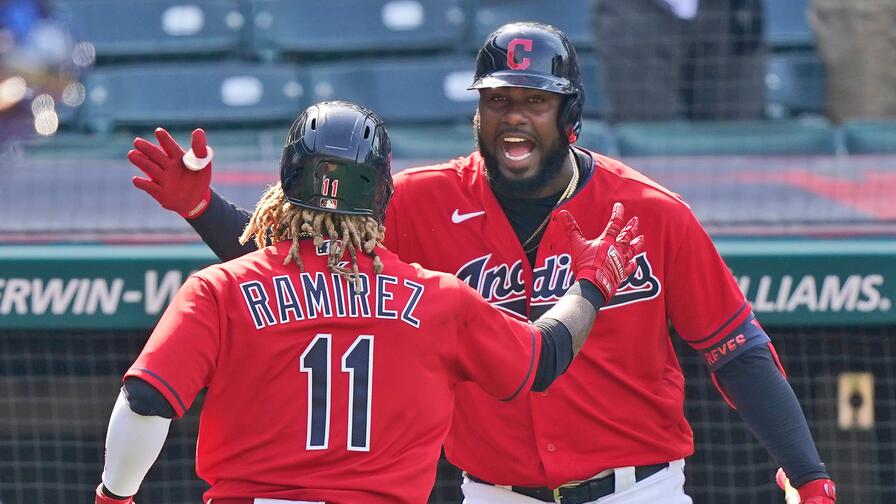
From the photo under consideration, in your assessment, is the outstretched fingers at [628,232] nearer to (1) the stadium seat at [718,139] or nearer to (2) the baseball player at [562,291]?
(2) the baseball player at [562,291]

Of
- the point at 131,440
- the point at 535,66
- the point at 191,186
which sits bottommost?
the point at 131,440

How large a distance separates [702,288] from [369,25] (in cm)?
378

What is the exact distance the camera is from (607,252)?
8.04ft

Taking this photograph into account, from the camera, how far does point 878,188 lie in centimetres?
456

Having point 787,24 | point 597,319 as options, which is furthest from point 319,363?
point 787,24

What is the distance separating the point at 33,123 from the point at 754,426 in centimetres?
359

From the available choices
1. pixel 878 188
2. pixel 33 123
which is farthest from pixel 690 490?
pixel 33 123

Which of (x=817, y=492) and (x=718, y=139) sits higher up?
(x=718, y=139)

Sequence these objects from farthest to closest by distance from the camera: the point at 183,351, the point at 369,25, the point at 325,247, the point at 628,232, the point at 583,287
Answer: the point at 369,25 → the point at 628,232 → the point at 583,287 → the point at 325,247 → the point at 183,351

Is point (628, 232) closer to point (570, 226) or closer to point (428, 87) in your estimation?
point (570, 226)

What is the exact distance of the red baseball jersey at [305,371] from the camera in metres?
2.09

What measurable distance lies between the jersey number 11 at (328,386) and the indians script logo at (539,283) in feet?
2.10

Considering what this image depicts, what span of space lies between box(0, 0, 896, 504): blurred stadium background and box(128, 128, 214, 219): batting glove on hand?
1.08 m

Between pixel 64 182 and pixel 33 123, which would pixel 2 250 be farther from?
pixel 33 123
